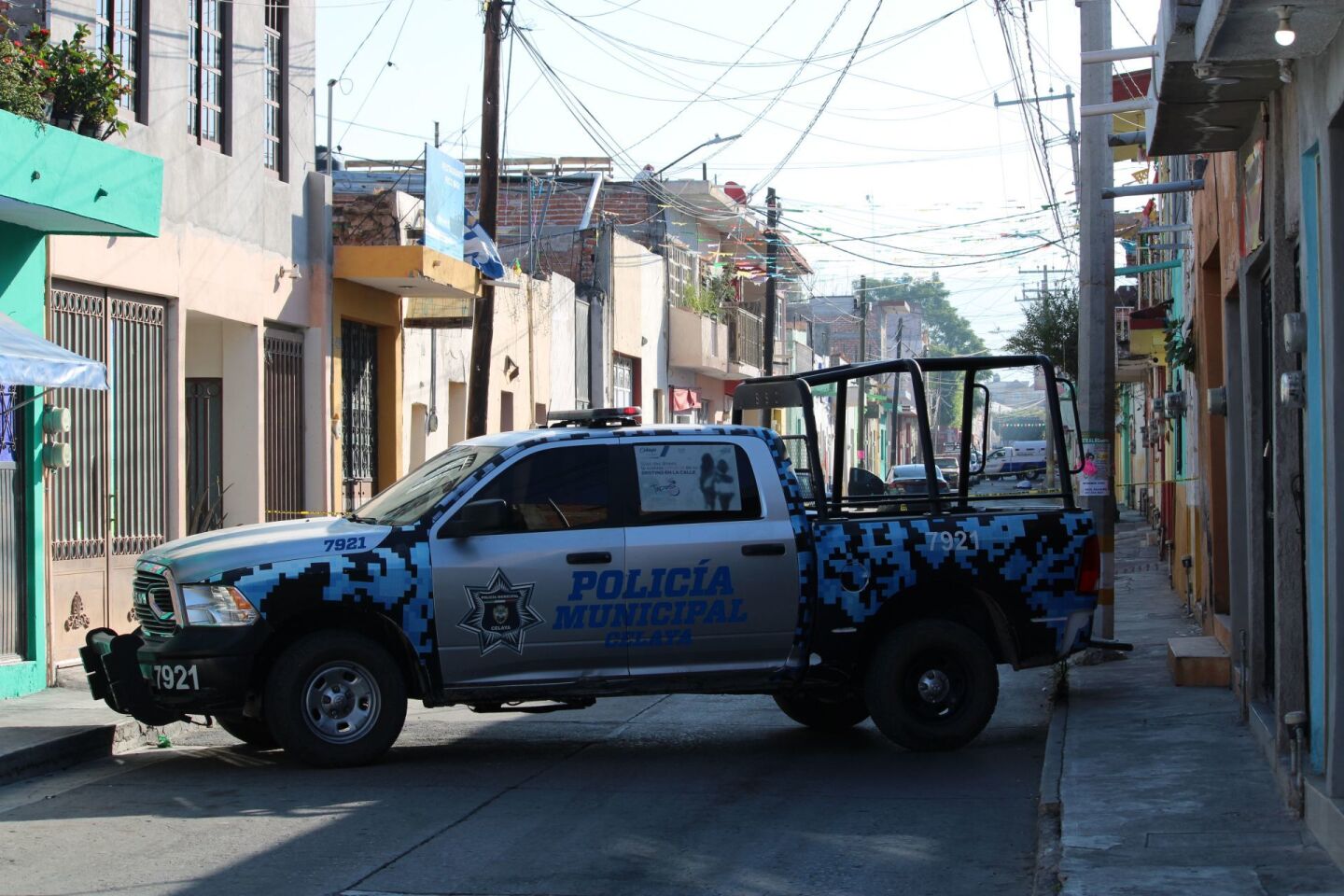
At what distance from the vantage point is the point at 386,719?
880 cm

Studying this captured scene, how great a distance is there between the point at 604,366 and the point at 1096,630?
1872 centimetres

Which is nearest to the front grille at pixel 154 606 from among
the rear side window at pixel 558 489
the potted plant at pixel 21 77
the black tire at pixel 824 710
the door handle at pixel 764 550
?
the rear side window at pixel 558 489

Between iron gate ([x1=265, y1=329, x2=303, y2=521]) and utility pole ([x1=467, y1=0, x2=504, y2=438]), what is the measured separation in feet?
7.07

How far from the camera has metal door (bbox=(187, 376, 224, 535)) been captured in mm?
15547

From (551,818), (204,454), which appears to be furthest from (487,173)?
(551,818)

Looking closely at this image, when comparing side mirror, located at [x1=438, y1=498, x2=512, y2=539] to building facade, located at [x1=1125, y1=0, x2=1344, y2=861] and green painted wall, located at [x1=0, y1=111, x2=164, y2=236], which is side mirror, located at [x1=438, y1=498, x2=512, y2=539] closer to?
green painted wall, located at [x1=0, y1=111, x2=164, y2=236]

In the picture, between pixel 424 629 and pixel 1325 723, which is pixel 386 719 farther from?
pixel 1325 723

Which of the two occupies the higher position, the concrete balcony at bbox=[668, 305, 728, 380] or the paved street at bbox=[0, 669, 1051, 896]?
the concrete balcony at bbox=[668, 305, 728, 380]

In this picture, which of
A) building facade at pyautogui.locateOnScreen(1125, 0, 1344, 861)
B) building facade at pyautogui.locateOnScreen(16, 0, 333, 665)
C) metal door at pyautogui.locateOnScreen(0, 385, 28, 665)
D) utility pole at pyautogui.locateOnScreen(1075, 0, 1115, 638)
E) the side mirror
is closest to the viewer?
building facade at pyautogui.locateOnScreen(1125, 0, 1344, 861)

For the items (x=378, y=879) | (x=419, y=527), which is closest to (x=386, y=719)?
(x=419, y=527)

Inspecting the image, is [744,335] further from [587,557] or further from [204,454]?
[587,557]

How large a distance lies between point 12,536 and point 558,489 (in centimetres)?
488

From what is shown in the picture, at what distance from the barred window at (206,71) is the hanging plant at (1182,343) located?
9917 millimetres

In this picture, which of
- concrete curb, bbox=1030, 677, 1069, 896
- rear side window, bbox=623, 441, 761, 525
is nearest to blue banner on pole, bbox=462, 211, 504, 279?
rear side window, bbox=623, 441, 761, 525
